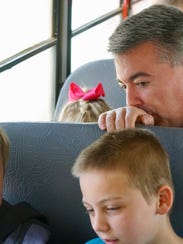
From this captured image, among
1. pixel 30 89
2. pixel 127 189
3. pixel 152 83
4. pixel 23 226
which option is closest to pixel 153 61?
pixel 152 83

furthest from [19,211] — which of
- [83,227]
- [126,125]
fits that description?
[126,125]

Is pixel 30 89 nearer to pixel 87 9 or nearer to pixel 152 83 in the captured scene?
pixel 87 9

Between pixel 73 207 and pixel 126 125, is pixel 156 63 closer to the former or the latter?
pixel 126 125

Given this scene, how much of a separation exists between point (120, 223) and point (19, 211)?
363mm

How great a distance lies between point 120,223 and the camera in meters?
0.85

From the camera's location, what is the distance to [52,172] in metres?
1.13

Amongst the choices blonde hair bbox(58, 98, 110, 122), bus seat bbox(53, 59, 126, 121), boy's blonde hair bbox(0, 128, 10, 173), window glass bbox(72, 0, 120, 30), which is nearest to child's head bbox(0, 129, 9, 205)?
boy's blonde hair bbox(0, 128, 10, 173)

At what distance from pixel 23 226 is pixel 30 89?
1606 millimetres

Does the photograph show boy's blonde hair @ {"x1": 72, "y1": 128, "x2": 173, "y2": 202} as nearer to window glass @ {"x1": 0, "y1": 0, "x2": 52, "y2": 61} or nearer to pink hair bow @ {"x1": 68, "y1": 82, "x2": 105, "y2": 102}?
pink hair bow @ {"x1": 68, "y1": 82, "x2": 105, "y2": 102}

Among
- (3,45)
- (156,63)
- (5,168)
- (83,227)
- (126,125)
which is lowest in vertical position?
(83,227)

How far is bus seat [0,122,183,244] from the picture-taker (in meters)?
1.10

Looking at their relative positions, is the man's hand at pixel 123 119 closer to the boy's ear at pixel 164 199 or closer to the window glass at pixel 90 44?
the boy's ear at pixel 164 199

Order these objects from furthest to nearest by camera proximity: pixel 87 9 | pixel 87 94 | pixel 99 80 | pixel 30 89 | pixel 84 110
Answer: pixel 87 9, pixel 30 89, pixel 99 80, pixel 87 94, pixel 84 110

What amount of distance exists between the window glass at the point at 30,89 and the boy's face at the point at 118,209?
5.11 ft
